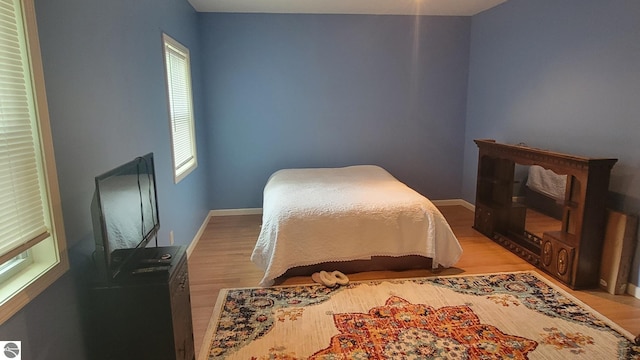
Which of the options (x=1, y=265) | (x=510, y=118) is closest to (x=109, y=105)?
(x=1, y=265)

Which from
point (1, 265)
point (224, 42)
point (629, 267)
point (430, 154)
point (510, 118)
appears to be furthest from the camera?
point (430, 154)

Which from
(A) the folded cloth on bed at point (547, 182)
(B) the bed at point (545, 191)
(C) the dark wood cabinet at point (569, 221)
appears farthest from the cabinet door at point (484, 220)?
(A) the folded cloth on bed at point (547, 182)

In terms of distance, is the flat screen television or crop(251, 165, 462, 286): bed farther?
crop(251, 165, 462, 286): bed

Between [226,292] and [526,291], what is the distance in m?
2.26

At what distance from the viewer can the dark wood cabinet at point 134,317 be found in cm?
167

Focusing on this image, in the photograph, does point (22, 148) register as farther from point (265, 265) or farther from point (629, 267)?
point (629, 267)

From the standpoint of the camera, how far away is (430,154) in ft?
17.6

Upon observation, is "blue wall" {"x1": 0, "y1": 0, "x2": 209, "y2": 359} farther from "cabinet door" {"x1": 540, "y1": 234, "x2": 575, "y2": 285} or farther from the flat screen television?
"cabinet door" {"x1": 540, "y1": 234, "x2": 575, "y2": 285}

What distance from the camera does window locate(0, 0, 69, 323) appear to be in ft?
4.40

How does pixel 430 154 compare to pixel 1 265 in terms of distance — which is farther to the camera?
pixel 430 154

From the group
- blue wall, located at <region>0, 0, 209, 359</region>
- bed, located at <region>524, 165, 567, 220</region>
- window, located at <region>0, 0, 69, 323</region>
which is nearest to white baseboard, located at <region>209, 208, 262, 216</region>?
blue wall, located at <region>0, 0, 209, 359</region>

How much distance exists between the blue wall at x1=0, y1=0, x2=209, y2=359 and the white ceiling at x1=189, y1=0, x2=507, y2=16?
1350 millimetres

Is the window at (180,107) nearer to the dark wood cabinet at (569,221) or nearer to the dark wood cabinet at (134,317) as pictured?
the dark wood cabinet at (134,317)

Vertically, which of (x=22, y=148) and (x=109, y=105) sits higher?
(x=109, y=105)
